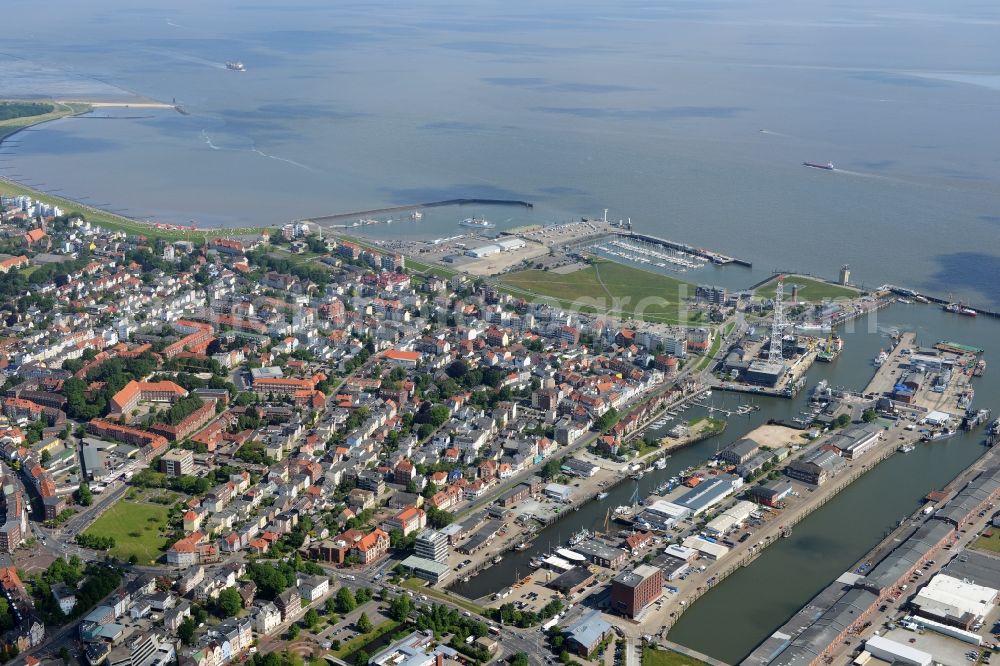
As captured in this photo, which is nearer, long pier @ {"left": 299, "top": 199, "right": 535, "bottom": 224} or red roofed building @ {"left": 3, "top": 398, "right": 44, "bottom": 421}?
red roofed building @ {"left": 3, "top": 398, "right": 44, "bottom": 421}

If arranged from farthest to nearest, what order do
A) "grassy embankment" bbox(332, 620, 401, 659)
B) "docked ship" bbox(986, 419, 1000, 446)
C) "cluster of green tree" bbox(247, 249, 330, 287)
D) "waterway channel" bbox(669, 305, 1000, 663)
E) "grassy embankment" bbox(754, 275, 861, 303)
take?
1. "cluster of green tree" bbox(247, 249, 330, 287)
2. "grassy embankment" bbox(754, 275, 861, 303)
3. "docked ship" bbox(986, 419, 1000, 446)
4. "waterway channel" bbox(669, 305, 1000, 663)
5. "grassy embankment" bbox(332, 620, 401, 659)

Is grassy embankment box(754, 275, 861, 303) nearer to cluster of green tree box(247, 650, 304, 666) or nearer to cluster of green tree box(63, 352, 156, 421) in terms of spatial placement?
cluster of green tree box(63, 352, 156, 421)

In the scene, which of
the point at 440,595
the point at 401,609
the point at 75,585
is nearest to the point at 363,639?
the point at 401,609

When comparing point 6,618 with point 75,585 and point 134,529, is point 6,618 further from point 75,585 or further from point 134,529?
point 134,529

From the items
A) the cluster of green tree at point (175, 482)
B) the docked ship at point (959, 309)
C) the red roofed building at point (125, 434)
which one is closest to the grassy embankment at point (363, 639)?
the cluster of green tree at point (175, 482)

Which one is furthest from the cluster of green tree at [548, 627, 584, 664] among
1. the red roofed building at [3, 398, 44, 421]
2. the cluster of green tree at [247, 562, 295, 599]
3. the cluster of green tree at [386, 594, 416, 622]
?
the red roofed building at [3, 398, 44, 421]

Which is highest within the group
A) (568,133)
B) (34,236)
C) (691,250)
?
(568,133)

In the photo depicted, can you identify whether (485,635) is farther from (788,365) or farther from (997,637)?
(788,365)
